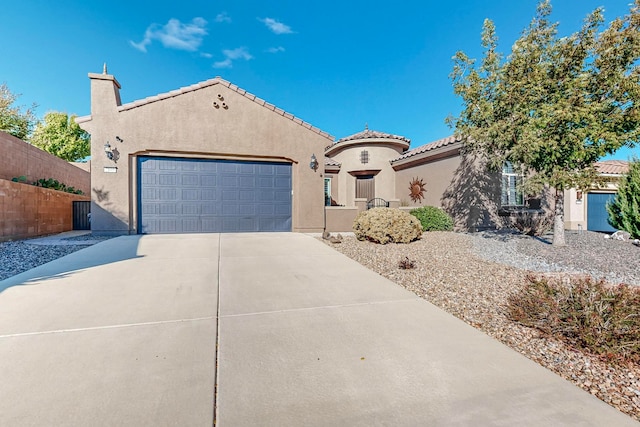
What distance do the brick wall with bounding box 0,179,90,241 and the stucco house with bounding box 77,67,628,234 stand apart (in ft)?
5.85

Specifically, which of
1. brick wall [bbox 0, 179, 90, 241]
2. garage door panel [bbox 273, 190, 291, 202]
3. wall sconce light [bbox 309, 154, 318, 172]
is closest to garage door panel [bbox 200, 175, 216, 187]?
garage door panel [bbox 273, 190, 291, 202]

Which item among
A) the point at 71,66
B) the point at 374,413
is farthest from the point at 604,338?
the point at 71,66

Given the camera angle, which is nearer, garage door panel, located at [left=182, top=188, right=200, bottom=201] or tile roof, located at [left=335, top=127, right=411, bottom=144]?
garage door panel, located at [left=182, top=188, right=200, bottom=201]

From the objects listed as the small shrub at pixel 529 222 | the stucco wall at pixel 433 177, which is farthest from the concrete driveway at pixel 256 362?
the small shrub at pixel 529 222

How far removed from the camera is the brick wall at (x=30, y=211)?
7.81m

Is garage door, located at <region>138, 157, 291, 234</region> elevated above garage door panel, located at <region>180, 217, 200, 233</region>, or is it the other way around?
garage door, located at <region>138, 157, 291, 234</region>

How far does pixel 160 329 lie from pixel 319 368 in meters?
1.69

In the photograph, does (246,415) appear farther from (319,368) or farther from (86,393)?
(86,393)

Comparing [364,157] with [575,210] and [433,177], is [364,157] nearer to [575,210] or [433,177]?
[433,177]

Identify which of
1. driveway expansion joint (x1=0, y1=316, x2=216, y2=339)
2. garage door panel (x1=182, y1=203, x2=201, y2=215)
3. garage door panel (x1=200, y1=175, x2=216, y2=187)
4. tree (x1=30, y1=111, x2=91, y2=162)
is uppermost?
tree (x1=30, y1=111, x2=91, y2=162)

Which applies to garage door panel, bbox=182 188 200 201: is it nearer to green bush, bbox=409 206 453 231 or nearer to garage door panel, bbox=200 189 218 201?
garage door panel, bbox=200 189 218 201

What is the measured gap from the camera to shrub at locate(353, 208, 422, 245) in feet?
26.5

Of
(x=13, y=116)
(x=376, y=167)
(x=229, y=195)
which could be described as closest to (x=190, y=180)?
(x=229, y=195)

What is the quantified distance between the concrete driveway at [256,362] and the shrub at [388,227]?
408 centimetres
